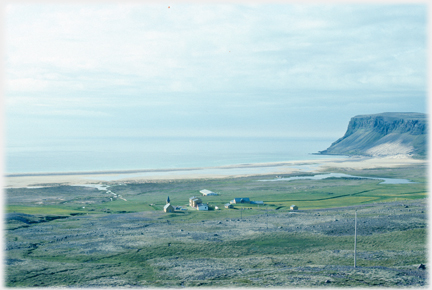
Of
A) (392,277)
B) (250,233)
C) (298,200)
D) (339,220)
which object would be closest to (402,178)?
(298,200)

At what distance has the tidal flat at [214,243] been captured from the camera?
23.8 metres

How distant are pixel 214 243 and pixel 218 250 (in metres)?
1.57

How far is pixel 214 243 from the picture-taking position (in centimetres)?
3247

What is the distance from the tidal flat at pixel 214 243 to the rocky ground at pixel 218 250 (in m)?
0.08

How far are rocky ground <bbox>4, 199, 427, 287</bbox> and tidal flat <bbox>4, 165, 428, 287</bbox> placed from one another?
8 cm

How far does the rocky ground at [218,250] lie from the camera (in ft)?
77.4

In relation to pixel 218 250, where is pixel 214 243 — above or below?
above

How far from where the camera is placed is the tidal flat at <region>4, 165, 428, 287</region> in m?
23.8

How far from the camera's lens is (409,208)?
156ft

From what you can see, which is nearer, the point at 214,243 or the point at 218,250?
the point at 218,250

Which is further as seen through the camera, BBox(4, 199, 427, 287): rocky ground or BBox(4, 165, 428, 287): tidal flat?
BBox(4, 165, 428, 287): tidal flat

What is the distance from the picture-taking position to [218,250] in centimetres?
3095

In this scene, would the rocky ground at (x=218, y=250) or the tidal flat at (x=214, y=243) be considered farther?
the tidal flat at (x=214, y=243)

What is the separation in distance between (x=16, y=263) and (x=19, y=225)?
14872 mm
